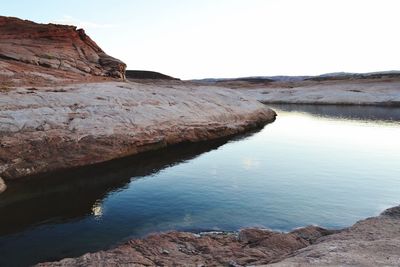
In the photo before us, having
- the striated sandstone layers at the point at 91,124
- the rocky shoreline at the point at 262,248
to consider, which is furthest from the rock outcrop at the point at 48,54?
the rocky shoreline at the point at 262,248

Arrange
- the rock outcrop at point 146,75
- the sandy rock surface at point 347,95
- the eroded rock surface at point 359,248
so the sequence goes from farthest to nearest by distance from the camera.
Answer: the rock outcrop at point 146,75, the sandy rock surface at point 347,95, the eroded rock surface at point 359,248

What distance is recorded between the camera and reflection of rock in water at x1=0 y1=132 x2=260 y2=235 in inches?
600

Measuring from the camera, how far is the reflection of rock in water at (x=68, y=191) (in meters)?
15.2

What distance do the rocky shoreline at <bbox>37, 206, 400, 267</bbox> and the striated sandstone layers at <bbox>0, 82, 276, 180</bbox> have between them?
1155 cm

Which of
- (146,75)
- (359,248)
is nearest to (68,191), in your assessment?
(359,248)

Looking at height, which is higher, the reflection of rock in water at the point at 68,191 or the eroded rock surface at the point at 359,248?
the eroded rock surface at the point at 359,248

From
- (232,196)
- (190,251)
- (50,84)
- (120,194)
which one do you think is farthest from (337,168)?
(50,84)

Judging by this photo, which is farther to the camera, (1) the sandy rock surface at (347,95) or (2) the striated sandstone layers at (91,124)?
(1) the sandy rock surface at (347,95)

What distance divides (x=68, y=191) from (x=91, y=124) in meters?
6.69

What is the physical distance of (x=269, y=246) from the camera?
37.4 feet

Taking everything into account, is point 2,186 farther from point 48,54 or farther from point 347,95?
point 347,95

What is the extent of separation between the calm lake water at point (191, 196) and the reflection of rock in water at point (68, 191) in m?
0.04

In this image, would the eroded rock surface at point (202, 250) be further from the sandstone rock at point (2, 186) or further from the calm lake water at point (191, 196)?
the sandstone rock at point (2, 186)

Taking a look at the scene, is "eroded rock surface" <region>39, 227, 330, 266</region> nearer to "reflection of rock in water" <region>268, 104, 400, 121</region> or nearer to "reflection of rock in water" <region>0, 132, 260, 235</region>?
"reflection of rock in water" <region>0, 132, 260, 235</region>
